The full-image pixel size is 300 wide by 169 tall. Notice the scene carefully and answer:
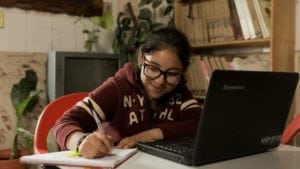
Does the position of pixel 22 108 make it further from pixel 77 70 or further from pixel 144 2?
pixel 144 2

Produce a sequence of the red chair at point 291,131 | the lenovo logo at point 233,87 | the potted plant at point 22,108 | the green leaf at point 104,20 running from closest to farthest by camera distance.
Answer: the lenovo logo at point 233,87 → the red chair at point 291,131 → the potted plant at point 22,108 → the green leaf at point 104,20

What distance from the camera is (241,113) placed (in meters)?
0.81

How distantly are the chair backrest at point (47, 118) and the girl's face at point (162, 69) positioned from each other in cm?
40

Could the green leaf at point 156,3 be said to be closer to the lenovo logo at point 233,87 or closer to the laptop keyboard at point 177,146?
the laptop keyboard at point 177,146

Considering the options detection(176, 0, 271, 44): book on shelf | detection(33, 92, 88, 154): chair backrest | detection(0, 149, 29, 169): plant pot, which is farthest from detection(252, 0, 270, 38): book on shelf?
detection(0, 149, 29, 169): plant pot

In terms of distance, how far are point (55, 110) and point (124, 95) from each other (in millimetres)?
336

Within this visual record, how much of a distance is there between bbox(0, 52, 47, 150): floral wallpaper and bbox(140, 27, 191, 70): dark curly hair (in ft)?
4.41

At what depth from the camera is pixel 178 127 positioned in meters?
1.26

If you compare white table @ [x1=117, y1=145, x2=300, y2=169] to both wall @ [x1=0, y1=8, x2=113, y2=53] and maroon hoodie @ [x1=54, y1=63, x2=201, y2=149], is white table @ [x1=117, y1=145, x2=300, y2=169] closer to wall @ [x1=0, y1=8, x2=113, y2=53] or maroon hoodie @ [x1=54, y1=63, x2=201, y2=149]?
maroon hoodie @ [x1=54, y1=63, x2=201, y2=149]

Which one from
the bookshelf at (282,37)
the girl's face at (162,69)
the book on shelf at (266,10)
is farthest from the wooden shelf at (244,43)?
the girl's face at (162,69)

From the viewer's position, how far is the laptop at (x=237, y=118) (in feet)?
2.41

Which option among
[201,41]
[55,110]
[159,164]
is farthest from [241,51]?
[159,164]

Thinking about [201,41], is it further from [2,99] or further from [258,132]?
[258,132]

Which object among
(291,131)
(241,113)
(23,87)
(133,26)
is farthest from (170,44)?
(133,26)
